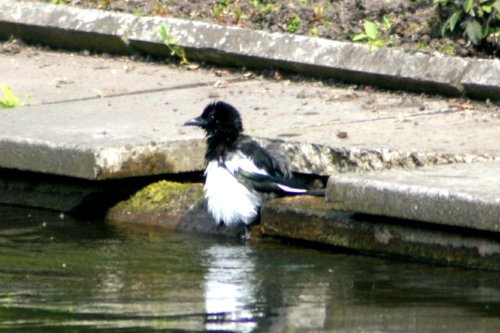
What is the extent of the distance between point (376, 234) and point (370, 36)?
2.49m

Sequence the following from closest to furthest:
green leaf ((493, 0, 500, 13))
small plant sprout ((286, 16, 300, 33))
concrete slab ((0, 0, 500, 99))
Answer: concrete slab ((0, 0, 500, 99)) < green leaf ((493, 0, 500, 13)) < small plant sprout ((286, 16, 300, 33))

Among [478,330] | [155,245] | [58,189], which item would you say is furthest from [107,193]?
[478,330]

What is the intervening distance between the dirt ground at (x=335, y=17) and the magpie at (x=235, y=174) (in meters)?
1.78

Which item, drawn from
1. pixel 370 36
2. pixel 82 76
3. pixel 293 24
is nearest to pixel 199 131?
pixel 370 36

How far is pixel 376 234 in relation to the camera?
213 inches

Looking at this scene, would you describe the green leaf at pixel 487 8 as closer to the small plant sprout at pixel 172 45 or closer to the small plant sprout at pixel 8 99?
the small plant sprout at pixel 172 45

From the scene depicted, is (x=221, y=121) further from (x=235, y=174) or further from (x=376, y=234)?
(x=376, y=234)

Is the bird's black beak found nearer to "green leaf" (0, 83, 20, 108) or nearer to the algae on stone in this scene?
the algae on stone

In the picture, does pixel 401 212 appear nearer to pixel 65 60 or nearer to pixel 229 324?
pixel 229 324

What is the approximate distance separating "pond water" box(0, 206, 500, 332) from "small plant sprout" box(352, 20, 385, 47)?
213 cm

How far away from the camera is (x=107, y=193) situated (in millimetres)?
6445

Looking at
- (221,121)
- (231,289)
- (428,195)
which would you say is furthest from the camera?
(221,121)

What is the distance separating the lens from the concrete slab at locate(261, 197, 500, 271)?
16.8 feet

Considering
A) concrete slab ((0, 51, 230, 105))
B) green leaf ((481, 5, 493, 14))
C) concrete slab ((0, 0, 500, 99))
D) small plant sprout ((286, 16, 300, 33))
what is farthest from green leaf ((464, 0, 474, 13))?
concrete slab ((0, 51, 230, 105))
